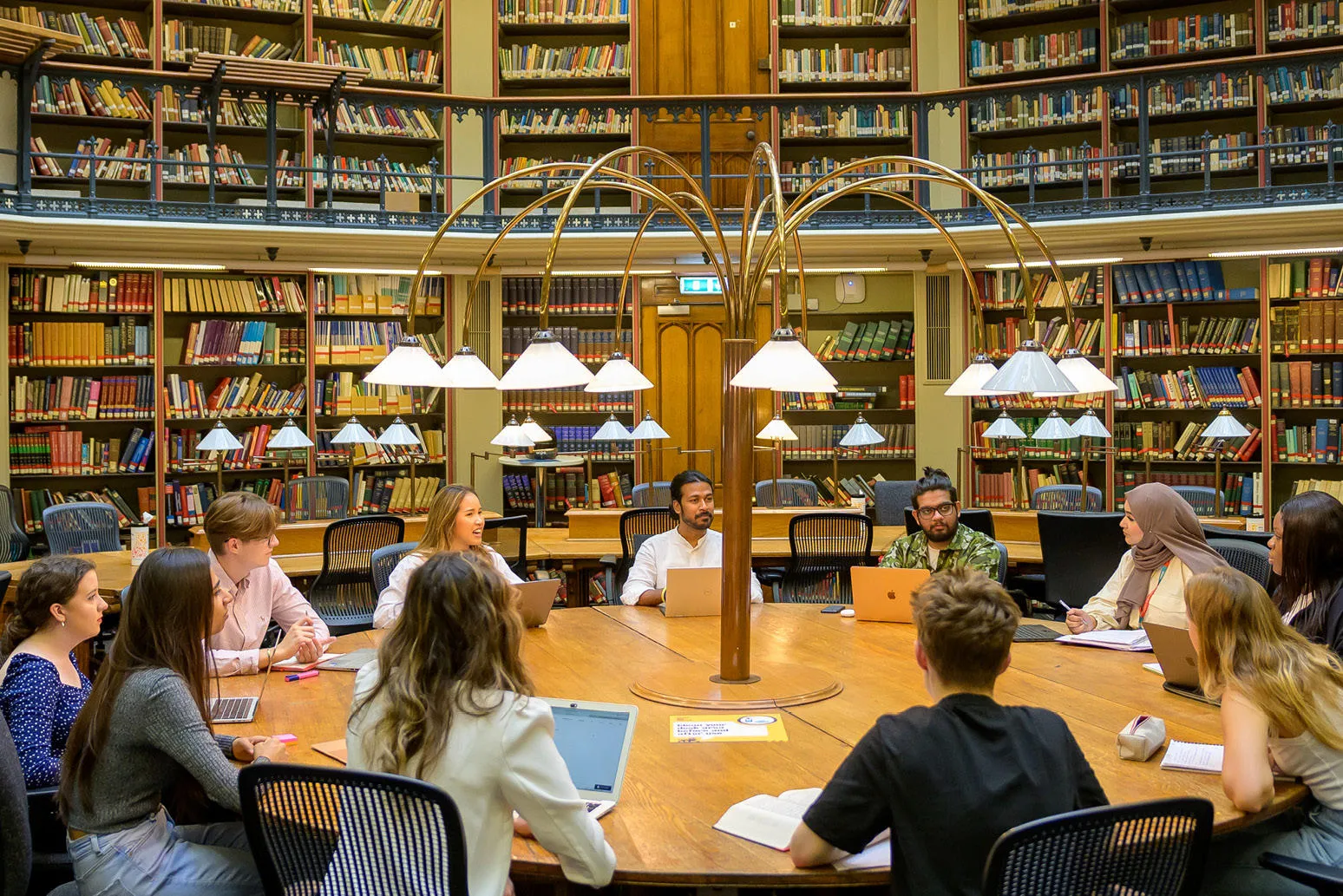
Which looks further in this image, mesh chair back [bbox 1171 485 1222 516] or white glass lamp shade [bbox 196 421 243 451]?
mesh chair back [bbox 1171 485 1222 516]

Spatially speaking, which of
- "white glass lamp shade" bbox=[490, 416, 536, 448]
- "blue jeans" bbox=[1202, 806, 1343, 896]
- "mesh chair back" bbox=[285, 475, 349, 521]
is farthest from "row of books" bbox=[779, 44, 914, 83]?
"blue jeans" bbox=[1202, 806, 1343, 896]

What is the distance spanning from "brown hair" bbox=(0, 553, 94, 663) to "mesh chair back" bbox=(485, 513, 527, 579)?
3.03 metres

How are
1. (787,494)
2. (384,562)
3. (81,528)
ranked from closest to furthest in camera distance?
1. (384,562)
2. (81,528)
3. (787,494)

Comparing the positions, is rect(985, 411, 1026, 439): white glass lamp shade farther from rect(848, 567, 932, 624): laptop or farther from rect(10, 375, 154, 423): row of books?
rect(10, 375, 154, 423): row of books

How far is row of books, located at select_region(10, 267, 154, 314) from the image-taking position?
7820 millimetres

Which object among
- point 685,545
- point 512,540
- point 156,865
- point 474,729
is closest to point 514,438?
point 512,540

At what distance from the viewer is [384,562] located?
4.73 meters

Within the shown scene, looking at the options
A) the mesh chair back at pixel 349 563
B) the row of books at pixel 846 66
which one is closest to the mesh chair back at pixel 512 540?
the mesh chair back at pixel 349 563

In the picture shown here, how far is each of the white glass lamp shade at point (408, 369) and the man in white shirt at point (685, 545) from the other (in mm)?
1854

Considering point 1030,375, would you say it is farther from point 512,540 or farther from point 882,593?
point 512,540

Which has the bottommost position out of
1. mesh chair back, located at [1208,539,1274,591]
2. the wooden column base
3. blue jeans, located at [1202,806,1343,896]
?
blue jeans, located at [1202,806,1343,896]

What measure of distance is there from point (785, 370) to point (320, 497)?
18.7 ft

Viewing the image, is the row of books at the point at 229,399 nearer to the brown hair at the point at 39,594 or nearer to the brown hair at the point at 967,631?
the brown hair at the point at 39,594

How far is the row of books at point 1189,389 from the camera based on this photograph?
8070 mm
